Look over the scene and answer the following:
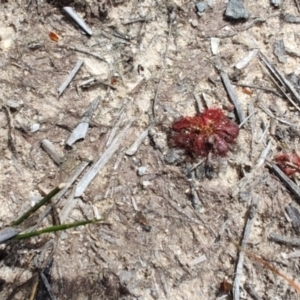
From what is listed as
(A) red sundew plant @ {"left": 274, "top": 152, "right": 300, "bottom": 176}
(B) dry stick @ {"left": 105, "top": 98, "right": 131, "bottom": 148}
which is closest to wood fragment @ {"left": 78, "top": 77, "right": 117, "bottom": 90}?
(B) dry stick @ {"left": 105, "top": 98, "right": 131, "bottom": 148}

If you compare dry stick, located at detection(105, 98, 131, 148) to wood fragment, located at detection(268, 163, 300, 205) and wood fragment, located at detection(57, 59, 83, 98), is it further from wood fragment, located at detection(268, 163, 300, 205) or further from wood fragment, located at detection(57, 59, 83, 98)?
wood fragment, located at detection(268, 163, 300, 205)

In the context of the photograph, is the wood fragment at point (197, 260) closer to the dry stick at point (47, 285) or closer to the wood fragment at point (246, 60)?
the dry stick at point (47, 285)

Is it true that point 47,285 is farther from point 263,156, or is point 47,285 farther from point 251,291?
point 263,156

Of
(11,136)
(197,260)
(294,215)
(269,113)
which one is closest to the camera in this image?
(197,260)

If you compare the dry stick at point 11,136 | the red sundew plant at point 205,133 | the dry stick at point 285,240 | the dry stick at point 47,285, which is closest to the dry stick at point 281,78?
the red sundew plant at point 205,133

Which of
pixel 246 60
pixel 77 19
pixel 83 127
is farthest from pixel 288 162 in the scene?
pixel 77 19
